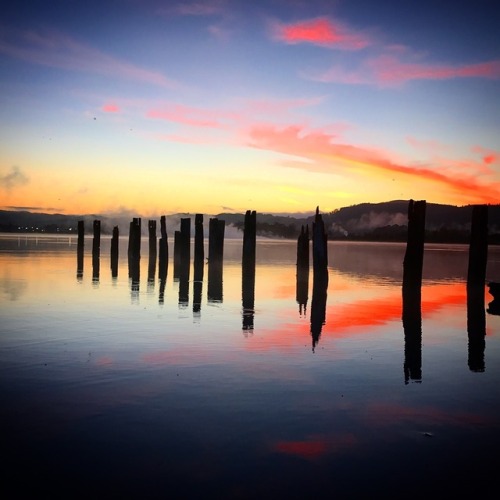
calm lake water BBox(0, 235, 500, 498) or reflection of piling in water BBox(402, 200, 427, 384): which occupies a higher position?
reflection of piling in water BBox(402, 200, 427, 384)

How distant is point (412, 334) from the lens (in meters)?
11.4

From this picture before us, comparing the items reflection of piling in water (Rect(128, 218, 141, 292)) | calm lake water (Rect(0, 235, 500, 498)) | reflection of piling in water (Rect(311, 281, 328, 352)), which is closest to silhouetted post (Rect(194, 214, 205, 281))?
reflection of piling in water (Rect(128, 218, 141, 292))

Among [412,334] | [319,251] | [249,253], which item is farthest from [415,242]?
[249,253]

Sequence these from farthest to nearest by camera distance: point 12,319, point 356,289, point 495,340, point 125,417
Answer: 1. point 356,289
2. point 12,319
3. point 495,340
4. point 125,417

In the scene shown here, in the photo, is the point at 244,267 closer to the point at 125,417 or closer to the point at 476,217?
the point at 476,217

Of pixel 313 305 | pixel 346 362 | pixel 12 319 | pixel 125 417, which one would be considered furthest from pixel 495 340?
pixel 12 319

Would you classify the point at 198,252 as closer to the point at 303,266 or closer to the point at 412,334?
the point at 303,266

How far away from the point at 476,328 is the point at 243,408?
8.24 meters

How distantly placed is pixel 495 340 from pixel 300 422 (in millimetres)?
6953

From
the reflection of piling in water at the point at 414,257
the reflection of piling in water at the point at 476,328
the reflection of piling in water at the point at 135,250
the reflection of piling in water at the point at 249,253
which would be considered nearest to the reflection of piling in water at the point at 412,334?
the reflection of piling in water at the point at 414,257

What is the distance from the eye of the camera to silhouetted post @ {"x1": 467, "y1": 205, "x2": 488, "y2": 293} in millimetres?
16672

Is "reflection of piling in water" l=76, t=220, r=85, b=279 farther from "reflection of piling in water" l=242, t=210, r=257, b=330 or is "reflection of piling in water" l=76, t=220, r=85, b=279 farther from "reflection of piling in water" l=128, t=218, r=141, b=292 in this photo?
"reflection of piling in water" l=242, t=210, r=257, b=330

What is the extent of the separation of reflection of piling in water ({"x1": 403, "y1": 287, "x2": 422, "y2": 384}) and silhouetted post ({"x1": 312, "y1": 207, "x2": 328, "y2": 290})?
4002 mm

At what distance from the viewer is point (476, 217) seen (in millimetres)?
16672
